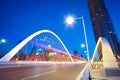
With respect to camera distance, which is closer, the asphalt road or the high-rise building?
the asphalt road

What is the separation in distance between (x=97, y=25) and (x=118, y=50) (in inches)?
874

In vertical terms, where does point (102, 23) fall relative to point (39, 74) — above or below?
above

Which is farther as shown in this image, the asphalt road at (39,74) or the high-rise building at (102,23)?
the high-rise building at (102,23)

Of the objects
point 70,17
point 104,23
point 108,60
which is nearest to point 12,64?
point 70,17

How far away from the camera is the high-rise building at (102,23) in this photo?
90.9 meters

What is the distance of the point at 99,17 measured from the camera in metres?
106

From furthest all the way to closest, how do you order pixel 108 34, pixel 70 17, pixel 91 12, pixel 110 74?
pixel 91 12, pixel 108 34, pixel 70 17, pixel 110 74

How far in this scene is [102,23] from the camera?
10088 cm

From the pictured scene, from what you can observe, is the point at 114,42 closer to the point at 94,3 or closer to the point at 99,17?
the point at 99,17

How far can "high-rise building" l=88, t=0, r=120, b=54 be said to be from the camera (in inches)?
3580

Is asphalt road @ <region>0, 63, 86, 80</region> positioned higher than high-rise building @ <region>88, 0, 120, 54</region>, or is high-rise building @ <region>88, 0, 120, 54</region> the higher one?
high-rise building @ <region>88, 0, 120, 54</region>

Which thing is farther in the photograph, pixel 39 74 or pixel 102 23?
pixel 102 23

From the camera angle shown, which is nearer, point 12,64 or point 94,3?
point 12,64

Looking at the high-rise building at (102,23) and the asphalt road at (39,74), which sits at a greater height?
the high-rise building at (102,23)
